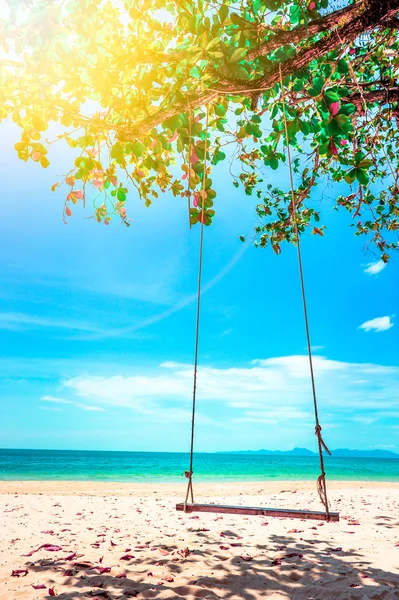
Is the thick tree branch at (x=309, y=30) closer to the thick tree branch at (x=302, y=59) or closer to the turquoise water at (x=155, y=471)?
the thick tree branch at (x=302, y=59)

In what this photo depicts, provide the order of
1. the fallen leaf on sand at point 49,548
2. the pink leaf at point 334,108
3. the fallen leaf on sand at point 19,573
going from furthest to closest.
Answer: the fallen leaf on sand at point 49,548, the fallen leaf on sand at point 19,573, the pink leaf at point 334,108

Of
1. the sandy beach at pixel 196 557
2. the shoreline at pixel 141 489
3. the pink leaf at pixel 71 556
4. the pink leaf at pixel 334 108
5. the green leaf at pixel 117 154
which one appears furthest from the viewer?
the shoreline at pixel 141 489

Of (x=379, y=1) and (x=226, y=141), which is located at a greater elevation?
(x=226, y=141)

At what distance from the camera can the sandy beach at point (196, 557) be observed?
3.38m

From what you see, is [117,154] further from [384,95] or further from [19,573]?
[19,573]

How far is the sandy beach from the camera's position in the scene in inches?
133

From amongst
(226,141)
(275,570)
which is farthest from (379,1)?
(275,570)

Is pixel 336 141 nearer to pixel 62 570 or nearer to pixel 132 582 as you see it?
pixel 132 582

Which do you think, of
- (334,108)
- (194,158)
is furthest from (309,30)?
(194,158)

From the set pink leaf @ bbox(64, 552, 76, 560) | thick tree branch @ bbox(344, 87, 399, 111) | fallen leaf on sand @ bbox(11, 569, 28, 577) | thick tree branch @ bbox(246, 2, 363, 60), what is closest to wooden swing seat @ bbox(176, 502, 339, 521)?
fallen leaf on sand @ bbox(11, 569, 28, 577)

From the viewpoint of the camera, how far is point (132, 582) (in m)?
3.57

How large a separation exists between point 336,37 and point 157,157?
1.79m

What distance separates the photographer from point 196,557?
14.2 feet

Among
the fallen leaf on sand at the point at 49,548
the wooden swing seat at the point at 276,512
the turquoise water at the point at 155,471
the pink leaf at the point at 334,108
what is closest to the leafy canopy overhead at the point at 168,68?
the pink leaf at the point at 334,108
